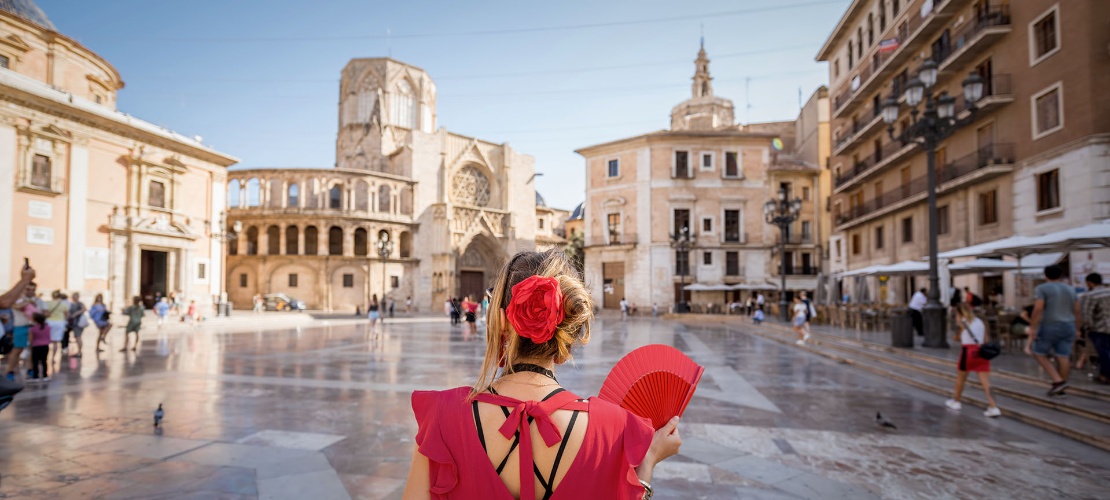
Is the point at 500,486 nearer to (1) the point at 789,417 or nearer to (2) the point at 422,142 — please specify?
(1) the point at 789,417

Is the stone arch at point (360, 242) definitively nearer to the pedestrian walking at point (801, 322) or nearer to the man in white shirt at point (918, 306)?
the pedestrian walking at point (801, 322)

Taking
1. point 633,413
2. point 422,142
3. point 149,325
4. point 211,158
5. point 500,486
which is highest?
point 422,142

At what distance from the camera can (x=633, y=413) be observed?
1.41m

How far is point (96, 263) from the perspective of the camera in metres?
23.2

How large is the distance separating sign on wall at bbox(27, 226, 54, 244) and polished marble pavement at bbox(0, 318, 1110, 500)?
1686 centimetres

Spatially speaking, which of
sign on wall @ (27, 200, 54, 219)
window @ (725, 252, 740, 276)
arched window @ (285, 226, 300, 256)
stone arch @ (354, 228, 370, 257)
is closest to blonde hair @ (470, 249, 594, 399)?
sign on wall @ (27, 200, 54, 219)

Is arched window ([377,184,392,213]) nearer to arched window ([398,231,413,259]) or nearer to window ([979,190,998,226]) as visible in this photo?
arched window ([398,231,413,259])

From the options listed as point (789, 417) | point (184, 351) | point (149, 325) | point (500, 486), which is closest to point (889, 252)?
point (789, 417)

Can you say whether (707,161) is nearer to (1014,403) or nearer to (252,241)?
(1014,403)

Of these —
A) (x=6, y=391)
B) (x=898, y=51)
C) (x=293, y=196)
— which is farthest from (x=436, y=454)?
(x=293, y=196)

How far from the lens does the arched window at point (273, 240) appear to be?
4075 cm

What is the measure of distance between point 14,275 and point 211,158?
1063cm

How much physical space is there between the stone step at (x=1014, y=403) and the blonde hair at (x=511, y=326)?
6187 millimetres

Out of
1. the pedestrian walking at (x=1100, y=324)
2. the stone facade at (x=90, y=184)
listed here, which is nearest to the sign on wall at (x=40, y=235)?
the stone facade at (x=90, y=184)
